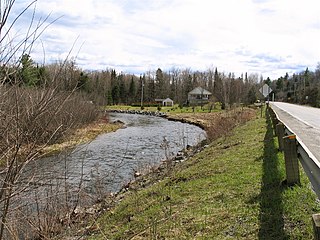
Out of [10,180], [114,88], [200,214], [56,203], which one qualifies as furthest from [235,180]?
[114,88]

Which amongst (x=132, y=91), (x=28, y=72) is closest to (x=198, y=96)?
(x=132, y=91)

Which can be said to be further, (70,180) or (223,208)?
(70,180)

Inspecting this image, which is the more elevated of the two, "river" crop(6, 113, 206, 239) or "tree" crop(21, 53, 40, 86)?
"tree" crop(21, 53, 40, 86)

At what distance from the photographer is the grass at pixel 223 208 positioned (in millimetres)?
4986

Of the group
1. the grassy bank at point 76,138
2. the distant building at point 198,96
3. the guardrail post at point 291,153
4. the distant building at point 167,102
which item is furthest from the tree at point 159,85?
the guardrail post at point 291,153

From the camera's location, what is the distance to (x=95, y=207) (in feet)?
31.8

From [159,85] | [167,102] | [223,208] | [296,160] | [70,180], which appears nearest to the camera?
[296,160]

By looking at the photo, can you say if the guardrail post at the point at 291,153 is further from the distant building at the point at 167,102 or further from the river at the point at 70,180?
the distant building at the point at 167,102

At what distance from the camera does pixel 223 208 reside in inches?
243

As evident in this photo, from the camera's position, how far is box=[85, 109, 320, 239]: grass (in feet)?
16.4

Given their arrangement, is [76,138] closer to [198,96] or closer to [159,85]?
[198,96]

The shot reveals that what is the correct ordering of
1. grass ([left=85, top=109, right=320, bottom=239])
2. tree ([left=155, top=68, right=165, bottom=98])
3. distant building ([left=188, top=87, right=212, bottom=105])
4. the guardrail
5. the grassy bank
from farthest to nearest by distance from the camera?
tree ([left=155, top=68, right=165, bottom=98])
distant building ([left=188, top=87, right=212, bottom=105])
the grassy bank
grass ([left=85, top=109, right=320, bottom=239])
the guardrail

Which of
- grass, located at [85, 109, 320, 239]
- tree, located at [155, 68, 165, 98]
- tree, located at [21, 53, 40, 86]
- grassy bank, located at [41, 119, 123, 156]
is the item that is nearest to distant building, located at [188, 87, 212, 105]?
tree, located at [155, 68, 165, 98]

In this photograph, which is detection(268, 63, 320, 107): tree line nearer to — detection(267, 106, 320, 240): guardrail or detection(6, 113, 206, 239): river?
detection(6, 113, 206, 239): river
